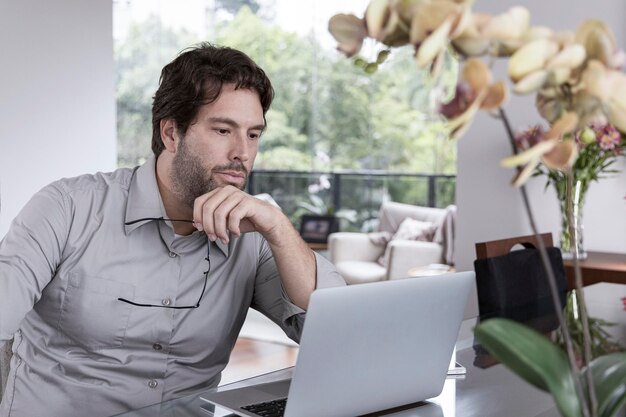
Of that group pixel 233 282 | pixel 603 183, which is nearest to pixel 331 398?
pixel 233 282

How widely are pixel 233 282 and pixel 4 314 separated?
0.47 metres

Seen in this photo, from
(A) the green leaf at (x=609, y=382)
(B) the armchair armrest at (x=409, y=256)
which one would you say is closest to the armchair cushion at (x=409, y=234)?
(B) the armchair armrest at (x=409, y=256)

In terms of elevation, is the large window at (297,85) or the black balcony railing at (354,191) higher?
the large window at (297,85)

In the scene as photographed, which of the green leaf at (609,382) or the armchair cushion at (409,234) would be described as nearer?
the green leaf at (609,382)

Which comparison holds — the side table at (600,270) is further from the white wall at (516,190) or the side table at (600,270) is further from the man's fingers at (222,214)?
the man's fingers at (222,214)

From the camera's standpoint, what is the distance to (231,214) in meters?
1.52

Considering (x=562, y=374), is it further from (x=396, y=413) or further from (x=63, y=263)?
(x=63, y=263)

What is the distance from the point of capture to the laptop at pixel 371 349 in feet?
3.62

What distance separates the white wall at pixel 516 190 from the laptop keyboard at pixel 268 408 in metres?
2.56

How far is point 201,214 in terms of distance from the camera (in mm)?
1527

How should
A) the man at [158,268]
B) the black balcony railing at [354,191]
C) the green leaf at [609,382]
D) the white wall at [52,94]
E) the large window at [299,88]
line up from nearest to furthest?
the green leaf at [609,382] < the man at [158,268] < the white wall at [52,94] < the black balcony railing at [354,191] < the large window at [299,88]

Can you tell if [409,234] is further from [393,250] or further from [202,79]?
[202,79]

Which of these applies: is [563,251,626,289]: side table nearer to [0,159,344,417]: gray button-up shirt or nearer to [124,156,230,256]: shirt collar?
[0,159,344,417]: gray button-up shirt

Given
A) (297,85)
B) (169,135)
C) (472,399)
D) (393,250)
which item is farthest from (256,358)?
(297,85)
